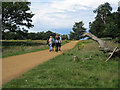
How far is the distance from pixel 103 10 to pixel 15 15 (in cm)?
3009

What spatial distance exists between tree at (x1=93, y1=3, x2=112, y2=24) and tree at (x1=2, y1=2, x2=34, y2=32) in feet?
82.4

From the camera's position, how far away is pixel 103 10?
50844 millimetres

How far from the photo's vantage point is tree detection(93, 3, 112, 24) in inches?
1945

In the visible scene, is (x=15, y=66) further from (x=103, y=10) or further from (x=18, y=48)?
(x=103, y=10)

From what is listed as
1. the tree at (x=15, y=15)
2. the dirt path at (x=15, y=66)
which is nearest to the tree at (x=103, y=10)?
the tree at (x=15, y=15)

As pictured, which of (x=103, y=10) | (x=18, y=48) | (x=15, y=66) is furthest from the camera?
(x=103, y=10)

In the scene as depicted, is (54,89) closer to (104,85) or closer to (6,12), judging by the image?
(104,85)

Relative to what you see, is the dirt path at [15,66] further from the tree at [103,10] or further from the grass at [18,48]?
the tree at [103,10]

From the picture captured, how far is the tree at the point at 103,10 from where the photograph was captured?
49.4 meters

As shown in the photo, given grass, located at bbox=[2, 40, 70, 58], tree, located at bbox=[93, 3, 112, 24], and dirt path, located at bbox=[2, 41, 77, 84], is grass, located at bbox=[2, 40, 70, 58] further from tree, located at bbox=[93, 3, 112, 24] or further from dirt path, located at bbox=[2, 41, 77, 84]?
tree, located at bbox=[93, 3, 112, 24]

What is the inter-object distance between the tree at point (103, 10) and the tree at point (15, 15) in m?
25.1

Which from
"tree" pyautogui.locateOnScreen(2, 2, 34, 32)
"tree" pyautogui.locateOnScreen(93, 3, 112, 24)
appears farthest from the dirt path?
"tree" pyautogui.locateOnScreen(93, 3, 112, 24)

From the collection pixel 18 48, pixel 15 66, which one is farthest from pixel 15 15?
pixel 15 66

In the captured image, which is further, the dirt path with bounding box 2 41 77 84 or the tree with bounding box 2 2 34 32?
the tree with bounding box 2 2 34 32
